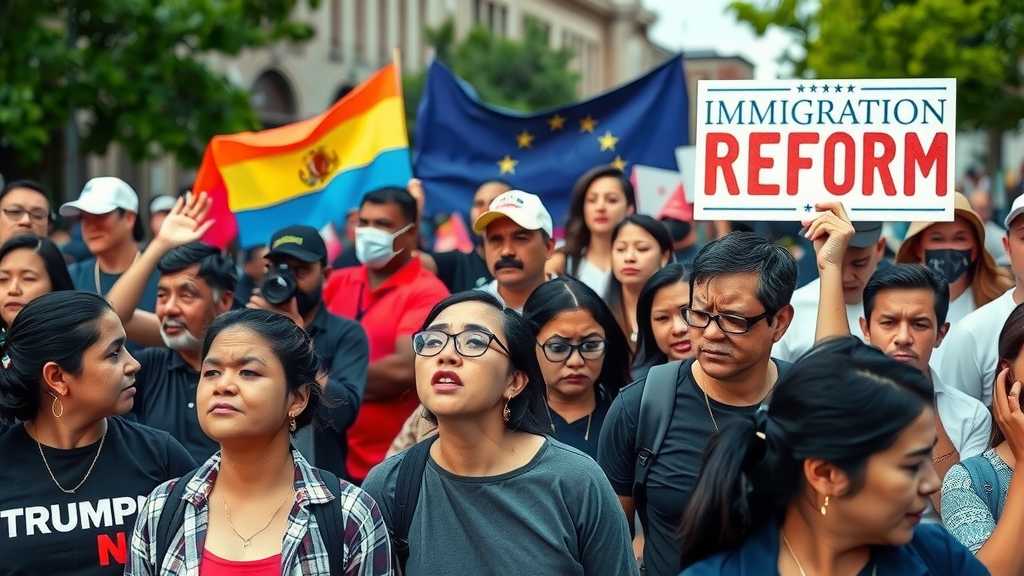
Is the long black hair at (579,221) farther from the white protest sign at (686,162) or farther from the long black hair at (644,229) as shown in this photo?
the white protest sign at (686,162)

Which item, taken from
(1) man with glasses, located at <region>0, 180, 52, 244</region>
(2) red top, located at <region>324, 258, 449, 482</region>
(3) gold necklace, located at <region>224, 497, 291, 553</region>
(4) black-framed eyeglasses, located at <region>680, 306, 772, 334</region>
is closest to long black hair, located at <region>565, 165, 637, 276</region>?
(2) red top, located at <region>324, 258, 449, 482</region>

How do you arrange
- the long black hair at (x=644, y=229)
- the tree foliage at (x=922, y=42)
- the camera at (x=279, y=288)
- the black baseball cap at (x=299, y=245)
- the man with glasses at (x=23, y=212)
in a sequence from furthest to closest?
the tree foliage at (x=922, y=42)
the man with glasses at (x=23, y=212)
the long black hair at (x=644, y=229)
the black baseball cap at (x=299, y=245)
the camera at (x=279, y=288)

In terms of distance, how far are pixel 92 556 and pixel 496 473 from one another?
1.27 meters

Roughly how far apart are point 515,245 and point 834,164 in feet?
5.81

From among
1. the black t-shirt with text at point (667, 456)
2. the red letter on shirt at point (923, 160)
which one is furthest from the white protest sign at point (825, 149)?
the black t-shirt with text at point (667, 456)

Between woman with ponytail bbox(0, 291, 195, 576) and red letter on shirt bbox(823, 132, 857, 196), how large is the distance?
2.55m

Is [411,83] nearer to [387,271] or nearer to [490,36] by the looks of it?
[490,36]

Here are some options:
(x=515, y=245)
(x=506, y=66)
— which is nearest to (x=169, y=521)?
(x=515, y=245)

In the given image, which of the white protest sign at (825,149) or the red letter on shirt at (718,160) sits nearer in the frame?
the white protest sign at (825,149)

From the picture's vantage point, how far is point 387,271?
7113mm

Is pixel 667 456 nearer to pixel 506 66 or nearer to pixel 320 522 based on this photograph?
pixel 320 522

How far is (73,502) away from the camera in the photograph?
406 cm

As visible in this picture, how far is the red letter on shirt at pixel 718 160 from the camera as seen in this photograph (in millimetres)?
5238

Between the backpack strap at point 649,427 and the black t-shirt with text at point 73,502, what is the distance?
1414 millimetres
